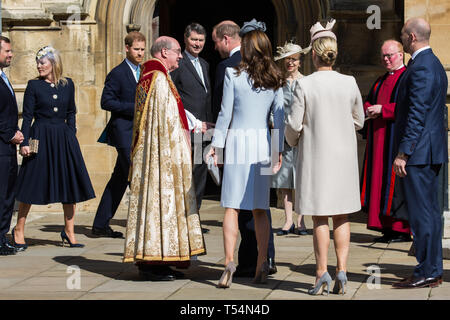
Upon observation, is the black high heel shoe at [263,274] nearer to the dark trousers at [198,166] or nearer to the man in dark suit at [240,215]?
the man in dark suit at [240,215]

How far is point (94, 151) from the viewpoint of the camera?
1152cm

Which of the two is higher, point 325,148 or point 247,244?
point 325,148

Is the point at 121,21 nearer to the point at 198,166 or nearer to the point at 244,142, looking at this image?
the point at 198,166

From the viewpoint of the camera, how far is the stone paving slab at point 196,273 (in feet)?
21.2

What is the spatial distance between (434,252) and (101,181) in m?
5.64

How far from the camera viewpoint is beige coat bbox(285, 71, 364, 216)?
6340 mm

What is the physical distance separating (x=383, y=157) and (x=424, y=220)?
2.42m

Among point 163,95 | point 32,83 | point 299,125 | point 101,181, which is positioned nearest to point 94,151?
point 101,181

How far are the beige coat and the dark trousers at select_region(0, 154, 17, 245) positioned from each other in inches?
116

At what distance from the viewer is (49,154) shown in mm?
8766

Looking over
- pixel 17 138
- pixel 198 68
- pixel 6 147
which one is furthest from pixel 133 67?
pixel 6 147

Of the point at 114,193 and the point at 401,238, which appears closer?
the point at 401,238

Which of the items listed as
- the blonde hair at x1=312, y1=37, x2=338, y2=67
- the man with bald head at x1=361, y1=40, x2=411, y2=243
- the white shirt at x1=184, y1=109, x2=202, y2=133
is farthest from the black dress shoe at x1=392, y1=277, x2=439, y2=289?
the man with bald head at x1=361, y1=40, x2=411, y2=243

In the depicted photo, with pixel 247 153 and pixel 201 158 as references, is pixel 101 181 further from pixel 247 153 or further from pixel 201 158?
pixel 247 153
